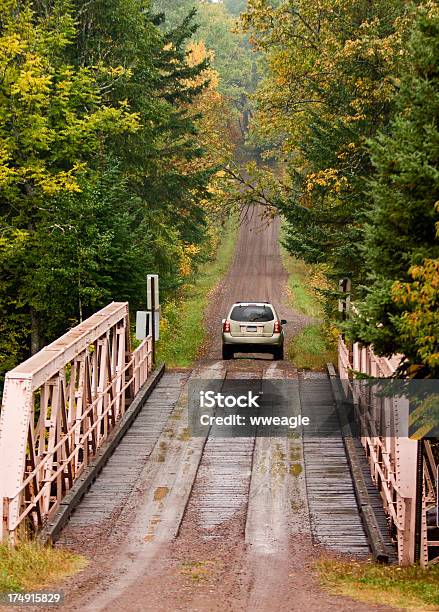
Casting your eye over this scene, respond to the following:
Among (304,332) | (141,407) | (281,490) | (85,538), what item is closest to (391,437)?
(281,490)

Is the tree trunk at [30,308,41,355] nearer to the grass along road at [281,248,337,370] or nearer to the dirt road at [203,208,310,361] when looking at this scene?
the dirt road at [203,208,310,361]

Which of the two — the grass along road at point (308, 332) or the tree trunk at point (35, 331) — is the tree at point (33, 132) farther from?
the grass along road at point (308, 332)

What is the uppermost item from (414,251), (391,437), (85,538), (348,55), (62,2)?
(62,2)

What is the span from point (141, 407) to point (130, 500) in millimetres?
6844

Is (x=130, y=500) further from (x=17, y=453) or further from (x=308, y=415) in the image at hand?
(x=308, y=415)

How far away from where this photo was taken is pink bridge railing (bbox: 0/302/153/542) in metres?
14.5

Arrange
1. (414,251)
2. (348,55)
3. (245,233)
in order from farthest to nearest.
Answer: (245,233), (348,55), (414,251)

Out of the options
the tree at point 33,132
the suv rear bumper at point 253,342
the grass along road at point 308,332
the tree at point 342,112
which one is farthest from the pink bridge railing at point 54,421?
the tree at point 33,132

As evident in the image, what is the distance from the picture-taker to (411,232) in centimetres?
1390

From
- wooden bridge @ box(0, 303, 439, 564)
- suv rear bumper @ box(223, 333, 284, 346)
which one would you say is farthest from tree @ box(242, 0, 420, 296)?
wooden bridge @ box(0, 303, 439, 564)

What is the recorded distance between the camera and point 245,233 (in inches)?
3292

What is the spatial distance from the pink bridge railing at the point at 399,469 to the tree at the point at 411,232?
1.20 m
